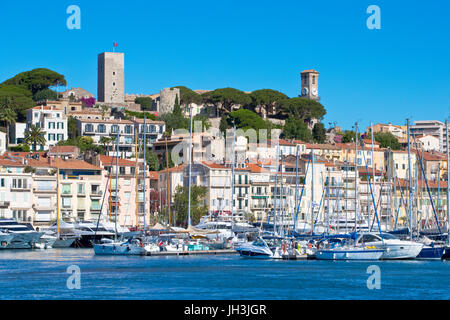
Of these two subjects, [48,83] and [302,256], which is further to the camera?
[48,83]

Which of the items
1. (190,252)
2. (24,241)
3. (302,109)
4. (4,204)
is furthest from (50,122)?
(190,252)

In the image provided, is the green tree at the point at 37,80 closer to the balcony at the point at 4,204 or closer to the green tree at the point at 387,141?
the green tree at the point at 387,141

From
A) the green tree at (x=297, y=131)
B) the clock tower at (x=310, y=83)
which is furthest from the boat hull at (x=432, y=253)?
the clock tower at (x=310, y=83)

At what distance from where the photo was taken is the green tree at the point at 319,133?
14475cm

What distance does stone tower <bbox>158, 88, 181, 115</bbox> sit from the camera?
153125 mm

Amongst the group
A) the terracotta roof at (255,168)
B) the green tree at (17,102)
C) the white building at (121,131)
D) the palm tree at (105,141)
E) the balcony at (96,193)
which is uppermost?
the green tree at (17,102)

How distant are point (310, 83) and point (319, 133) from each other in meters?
47.0

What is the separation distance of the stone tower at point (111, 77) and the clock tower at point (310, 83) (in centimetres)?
4387

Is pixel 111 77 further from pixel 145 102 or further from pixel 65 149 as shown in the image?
pixel 65 149

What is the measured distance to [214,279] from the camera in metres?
43.2
